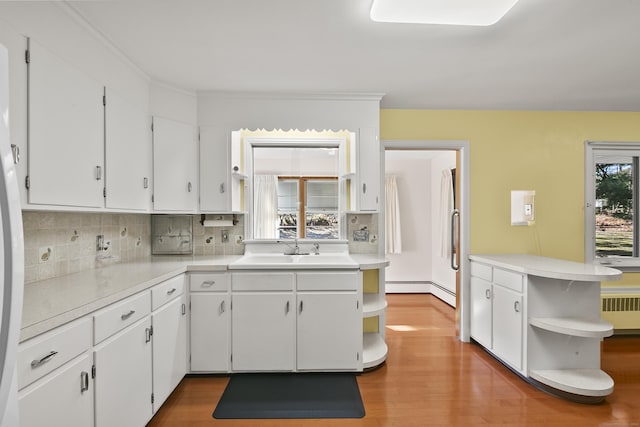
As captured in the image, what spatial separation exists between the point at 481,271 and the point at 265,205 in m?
2.19

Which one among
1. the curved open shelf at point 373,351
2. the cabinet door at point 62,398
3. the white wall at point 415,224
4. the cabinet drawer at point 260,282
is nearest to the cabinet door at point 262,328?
the cabinet drawer at point 260,282

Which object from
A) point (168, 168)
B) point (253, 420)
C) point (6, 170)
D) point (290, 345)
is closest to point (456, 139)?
point (290, 345)

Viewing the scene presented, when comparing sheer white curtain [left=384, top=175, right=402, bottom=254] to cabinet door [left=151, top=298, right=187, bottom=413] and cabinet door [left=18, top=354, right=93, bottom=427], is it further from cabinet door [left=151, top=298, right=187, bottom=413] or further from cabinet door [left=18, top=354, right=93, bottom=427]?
cabinet door [left=18, top=354, right=93, bottom=427]

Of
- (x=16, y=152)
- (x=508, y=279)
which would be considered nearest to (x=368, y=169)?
(x=508, y=279)

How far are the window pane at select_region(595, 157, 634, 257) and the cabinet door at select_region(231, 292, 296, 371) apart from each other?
3.48 m

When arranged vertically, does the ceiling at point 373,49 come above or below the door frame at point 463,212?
above

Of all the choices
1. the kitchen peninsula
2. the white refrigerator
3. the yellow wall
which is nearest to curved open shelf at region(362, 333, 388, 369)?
the kitchen peninsula

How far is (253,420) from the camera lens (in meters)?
2.11

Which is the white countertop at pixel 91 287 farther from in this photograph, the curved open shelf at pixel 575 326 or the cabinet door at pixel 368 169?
the curved open shelf at pixel 575 326

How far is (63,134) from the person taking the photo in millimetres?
1702

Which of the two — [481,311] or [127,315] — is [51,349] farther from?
[481,311]

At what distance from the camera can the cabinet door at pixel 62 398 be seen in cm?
113

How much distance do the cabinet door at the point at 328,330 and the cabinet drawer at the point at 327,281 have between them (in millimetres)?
47

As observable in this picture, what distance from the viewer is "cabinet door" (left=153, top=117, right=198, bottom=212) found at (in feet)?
8.83
